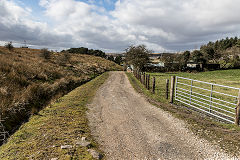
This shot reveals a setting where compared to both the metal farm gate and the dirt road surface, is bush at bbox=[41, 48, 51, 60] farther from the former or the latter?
the metal farm gate

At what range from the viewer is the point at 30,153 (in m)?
3.90

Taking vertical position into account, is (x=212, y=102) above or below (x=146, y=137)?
above

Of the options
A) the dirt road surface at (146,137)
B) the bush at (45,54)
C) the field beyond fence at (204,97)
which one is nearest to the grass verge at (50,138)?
the dirt road surface at (146,137)

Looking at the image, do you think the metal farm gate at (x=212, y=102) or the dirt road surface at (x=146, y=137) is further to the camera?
the metal farm gate at (x=212, y=102)

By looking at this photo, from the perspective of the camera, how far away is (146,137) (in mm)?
5027

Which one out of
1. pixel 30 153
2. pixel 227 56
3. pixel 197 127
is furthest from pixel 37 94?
pixel 227 56

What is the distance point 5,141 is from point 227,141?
759 centimetres

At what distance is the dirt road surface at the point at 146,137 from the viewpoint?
409cm

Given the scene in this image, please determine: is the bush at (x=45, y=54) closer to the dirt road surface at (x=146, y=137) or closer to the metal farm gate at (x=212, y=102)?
the dirt road surface at (x=146, y=137)

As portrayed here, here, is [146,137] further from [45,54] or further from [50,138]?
[45,54]

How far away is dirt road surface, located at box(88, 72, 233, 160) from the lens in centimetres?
409

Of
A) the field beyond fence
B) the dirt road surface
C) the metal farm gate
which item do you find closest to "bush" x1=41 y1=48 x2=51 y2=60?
the field beyond fence

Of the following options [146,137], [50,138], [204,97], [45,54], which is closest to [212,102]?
[204,97]

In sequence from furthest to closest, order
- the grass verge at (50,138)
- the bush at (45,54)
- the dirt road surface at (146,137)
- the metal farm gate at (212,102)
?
the bush at (45,54) → the metal farm gate at (212,102) → the dirt road surface at (146,137) → the grass verge at (50,138)
